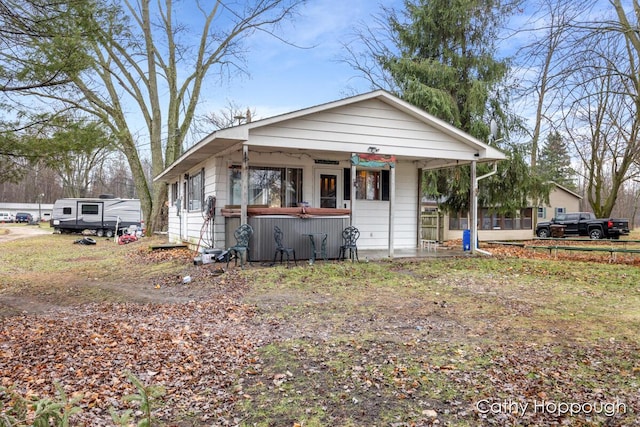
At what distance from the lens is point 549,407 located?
3072mm

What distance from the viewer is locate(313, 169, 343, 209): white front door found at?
11.5 m

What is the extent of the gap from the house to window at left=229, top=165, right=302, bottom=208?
1.0 inches

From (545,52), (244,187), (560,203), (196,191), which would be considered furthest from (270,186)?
(560,203)

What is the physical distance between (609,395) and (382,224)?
9195mm

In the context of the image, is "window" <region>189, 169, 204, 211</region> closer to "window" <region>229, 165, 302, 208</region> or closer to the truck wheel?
"window" <region>229, 165, 302, 208</region>

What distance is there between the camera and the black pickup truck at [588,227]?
21984 millimetres

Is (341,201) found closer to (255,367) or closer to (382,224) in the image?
(382,224)

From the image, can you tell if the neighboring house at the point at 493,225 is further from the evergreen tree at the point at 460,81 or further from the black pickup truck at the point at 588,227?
the evergreen tree at the point at 460,81

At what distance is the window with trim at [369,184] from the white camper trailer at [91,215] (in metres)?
18.6

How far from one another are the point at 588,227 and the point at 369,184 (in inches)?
657

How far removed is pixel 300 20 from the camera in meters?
21.4

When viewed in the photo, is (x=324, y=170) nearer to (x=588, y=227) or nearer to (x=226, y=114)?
(x=588, y=227)

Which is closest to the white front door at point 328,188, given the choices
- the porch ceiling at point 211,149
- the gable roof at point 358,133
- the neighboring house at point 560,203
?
the gable roof at point 358,133

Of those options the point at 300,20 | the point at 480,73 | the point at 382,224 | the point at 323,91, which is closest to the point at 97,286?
the point at 382,224
